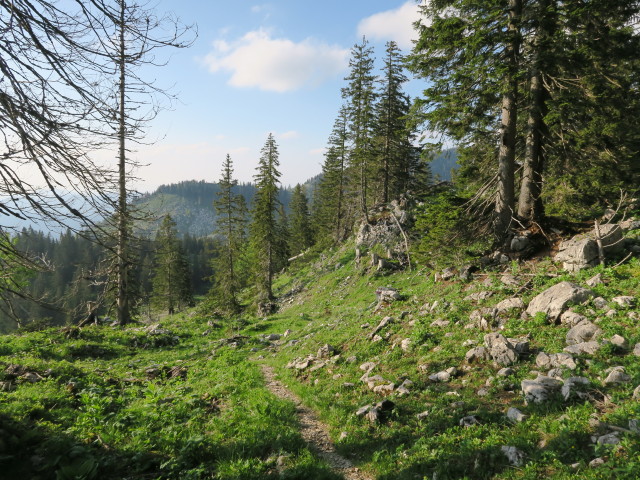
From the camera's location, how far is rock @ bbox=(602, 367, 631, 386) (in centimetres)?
518

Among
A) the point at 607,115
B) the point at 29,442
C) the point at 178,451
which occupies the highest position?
the point at 607,115

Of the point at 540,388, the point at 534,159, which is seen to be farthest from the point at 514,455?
the point at 534,159

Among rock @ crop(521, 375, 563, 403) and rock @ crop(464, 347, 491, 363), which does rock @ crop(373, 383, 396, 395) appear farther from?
rock @ crop(521, 375, 563, 403)

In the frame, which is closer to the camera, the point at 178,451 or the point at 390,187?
the point at 178,451

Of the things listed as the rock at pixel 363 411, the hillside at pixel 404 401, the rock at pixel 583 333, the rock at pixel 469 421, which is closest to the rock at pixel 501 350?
the hillside at pixel 404 401

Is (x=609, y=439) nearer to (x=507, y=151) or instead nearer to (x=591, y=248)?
(x=591, y=248)

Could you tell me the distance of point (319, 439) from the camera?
6.64m

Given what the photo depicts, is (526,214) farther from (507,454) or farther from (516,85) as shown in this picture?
(507,454)

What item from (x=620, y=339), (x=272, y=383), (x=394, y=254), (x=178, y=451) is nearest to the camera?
(x=178, y=451)

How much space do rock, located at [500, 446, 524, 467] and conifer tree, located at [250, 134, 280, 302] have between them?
88.7ft

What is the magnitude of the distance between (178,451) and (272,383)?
4946 mm

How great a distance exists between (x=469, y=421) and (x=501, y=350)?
2.12 meters

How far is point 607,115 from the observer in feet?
38.8

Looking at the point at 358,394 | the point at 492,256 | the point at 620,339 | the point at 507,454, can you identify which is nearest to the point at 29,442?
the point at 358,394
